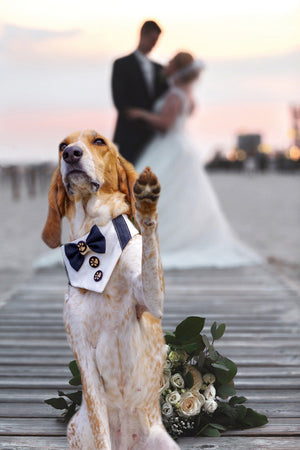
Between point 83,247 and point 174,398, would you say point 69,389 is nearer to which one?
point 174,398

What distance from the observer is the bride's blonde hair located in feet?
24.1

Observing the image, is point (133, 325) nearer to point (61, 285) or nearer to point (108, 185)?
point (108, 185)

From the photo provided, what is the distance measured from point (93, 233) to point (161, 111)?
5.47 m

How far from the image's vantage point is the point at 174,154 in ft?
24.4

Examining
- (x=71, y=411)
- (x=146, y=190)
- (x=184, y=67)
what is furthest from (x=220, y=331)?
(x=184, y=67)

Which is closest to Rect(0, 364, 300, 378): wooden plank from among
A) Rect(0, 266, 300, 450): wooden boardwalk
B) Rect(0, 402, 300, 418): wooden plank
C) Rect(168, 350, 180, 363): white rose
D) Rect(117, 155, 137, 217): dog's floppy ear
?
Rect(0, 266, 300, 450): wooden boardwalk

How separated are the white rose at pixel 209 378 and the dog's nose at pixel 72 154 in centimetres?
118

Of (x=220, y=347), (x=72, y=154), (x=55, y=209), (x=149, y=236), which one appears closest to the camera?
(x=149, y=236)

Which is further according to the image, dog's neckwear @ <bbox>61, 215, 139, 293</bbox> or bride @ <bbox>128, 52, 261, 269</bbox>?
bride @ <bbox>128, 52, 261, 269</bbox>

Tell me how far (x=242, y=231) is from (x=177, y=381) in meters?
8.34

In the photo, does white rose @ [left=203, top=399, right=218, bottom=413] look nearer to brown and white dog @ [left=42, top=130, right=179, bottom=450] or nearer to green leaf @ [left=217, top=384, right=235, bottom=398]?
green leaf @ [left=217, top=384, right=235, bottom=398]

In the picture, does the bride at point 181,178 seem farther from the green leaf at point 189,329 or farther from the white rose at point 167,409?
the white rose at point 167,409

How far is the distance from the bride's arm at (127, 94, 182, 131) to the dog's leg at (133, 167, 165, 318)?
546 cm

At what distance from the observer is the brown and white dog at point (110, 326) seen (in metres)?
2.06
